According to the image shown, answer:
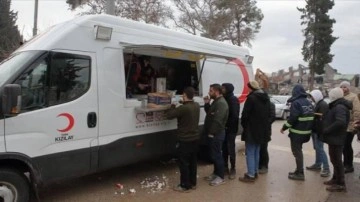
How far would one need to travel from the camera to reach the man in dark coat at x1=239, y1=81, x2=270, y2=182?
7.07 m

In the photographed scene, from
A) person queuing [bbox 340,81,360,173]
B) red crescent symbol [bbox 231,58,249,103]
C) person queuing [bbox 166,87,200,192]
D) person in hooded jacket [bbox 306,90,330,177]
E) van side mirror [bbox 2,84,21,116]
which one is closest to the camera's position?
van side mirror [bbox 2,84,21,116]

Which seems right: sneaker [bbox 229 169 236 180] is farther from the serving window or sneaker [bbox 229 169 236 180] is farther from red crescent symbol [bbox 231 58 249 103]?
red crescent symbol [bbox 231 58 249 103]

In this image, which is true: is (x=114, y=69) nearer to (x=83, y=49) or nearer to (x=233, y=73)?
(x=83, y=49)

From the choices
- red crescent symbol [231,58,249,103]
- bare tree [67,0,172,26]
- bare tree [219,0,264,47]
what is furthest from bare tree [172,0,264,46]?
red crescent symbol [231,58,249,103]

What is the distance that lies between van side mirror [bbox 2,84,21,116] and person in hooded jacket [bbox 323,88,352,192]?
4.79 m

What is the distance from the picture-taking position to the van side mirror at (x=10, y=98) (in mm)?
4410

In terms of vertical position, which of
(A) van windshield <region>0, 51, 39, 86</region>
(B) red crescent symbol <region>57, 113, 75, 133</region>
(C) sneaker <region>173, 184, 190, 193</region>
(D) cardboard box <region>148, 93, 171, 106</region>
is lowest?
(C) sneaker <region>173, 184, 190, 193</region>

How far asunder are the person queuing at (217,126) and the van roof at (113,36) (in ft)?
3.92

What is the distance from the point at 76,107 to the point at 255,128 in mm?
3274

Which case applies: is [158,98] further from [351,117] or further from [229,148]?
[351,117]

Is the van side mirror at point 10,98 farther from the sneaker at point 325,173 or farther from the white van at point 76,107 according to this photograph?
the sneaker at point 325,173

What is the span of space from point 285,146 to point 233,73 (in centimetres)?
353

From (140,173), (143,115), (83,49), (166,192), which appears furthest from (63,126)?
(140,173)

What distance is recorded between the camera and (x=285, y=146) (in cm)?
1155
